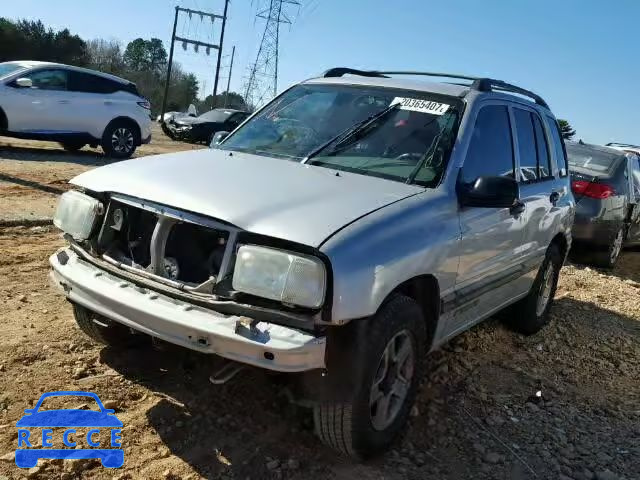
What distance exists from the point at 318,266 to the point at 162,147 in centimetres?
1799

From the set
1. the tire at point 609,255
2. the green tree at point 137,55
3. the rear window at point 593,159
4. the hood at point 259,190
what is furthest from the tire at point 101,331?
the green tree at point 137,55

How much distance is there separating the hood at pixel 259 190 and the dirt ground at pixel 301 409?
2.53 feet

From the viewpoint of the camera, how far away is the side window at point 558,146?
18.5 ft

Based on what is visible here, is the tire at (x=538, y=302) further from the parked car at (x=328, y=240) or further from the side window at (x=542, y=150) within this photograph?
the parked car at (x=328, y=240)

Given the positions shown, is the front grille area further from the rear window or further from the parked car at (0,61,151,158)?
the parked car at (0,61,151,158)

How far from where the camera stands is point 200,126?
75.3 feet

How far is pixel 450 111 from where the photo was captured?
13.3 feet

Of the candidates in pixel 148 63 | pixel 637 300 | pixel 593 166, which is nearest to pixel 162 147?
pixel 593 166

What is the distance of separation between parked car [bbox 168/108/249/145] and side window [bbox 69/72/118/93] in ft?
28.2

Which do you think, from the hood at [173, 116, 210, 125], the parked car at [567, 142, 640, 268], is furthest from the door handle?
the hood at [173, 116, 210, 125]

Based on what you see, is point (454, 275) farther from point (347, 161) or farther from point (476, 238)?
point (347, 161)

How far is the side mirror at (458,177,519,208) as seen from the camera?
11.7 ft

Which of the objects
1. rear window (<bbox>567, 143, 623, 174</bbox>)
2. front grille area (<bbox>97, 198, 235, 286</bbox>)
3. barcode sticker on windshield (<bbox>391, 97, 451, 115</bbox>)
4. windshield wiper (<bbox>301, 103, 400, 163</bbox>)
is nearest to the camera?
front grille area (<bbox>97, 198, 235, 286</bbox>)

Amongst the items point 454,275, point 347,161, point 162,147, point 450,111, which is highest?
point 450,111
